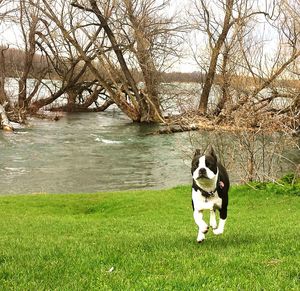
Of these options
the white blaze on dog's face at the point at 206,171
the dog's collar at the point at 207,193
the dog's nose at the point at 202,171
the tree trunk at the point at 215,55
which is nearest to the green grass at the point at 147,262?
the dog's collar at the point at 207,193

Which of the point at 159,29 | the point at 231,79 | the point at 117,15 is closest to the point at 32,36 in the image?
the point at 117,15

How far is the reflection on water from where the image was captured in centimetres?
2511

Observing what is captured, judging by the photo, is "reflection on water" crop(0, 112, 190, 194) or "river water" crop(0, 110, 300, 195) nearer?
"river water" crop(0, 110, 300, 195)

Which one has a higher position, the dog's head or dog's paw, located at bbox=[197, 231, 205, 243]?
the dog's head

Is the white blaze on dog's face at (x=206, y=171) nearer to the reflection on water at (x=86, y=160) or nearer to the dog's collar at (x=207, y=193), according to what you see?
the dog's collar at (x=207, y=193)

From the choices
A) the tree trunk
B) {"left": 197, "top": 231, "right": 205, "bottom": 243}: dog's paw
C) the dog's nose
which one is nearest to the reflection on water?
the tree trunk

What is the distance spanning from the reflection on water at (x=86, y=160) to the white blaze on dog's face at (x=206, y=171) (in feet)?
56.1

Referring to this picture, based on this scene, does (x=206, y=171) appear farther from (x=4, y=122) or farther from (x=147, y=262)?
(x=4, y=122)

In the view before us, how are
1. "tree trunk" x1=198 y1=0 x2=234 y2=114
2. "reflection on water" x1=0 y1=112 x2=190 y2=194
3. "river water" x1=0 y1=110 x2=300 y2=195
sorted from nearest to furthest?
"river water" x1=0 y1=110 x2=300 y2=195 < "reflection on water" x1=0 y1=112 x2=190 y2=194 < "tree trunk" x1=198 y1=0 x2=234 y2=114

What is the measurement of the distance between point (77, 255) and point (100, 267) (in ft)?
3.33

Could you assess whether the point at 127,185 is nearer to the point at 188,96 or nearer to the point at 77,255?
the point at 77,255

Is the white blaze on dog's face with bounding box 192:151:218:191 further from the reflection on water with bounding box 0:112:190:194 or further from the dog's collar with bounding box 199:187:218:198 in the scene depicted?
the reflection on water with bounding box 0:112:190:194

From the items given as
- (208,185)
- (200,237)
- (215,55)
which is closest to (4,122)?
(215,55)

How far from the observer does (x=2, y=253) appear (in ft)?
25.9
